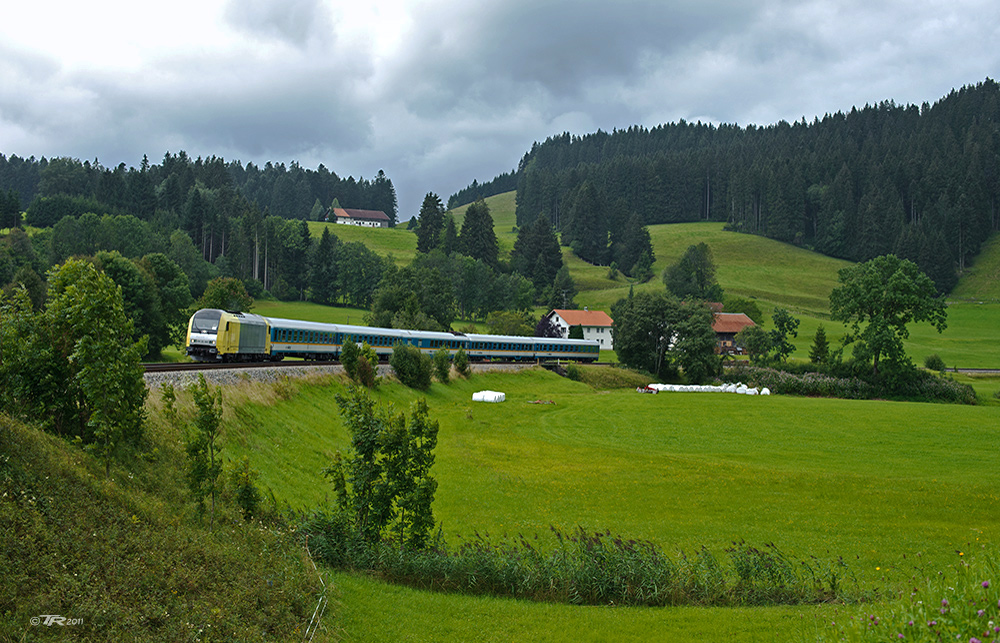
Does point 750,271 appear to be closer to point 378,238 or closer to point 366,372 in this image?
point 378,238

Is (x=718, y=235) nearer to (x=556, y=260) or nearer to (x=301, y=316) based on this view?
(x=556, y=260)

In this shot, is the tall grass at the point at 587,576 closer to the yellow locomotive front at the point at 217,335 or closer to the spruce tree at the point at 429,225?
the yellow locomotive front at the point at 217,335

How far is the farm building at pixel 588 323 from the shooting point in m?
107

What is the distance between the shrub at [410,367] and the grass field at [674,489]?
403 centimetres

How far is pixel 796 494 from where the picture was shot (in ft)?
90.8

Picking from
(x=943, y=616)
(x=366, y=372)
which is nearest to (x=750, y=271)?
(x=366, y=372)

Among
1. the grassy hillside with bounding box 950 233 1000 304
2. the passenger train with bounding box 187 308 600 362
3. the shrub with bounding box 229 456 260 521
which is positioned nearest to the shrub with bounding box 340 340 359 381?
the passenger train with bounding box 187 308 600 362

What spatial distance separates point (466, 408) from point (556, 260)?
10748 centimetres

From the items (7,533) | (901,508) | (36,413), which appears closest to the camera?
(7,533)

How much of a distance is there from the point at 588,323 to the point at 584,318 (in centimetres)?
138

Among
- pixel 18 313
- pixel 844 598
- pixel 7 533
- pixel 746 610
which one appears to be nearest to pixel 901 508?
pixel 844 598

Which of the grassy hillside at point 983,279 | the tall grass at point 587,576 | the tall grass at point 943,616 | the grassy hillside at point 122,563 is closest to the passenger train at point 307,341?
the grassy hillside at point 122,563

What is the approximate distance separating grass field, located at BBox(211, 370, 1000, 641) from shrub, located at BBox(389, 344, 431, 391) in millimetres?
4033

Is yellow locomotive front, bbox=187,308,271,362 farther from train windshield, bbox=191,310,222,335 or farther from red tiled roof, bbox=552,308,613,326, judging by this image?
red tiled roof, bbox=552,308,613,326
